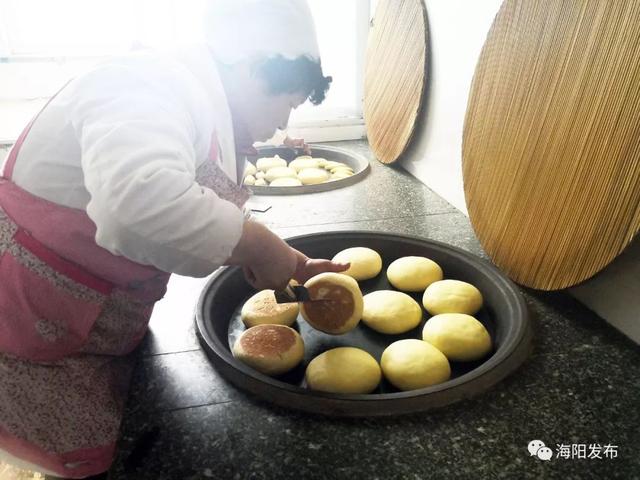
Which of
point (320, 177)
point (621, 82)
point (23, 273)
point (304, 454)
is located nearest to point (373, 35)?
point (320, 177)

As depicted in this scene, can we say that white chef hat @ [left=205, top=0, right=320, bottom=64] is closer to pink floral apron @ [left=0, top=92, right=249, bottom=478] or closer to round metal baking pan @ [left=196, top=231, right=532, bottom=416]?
pink floral apron @ [left=0, top=92, right=249, bottom=478]

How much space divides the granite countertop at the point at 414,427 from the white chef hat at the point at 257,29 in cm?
47

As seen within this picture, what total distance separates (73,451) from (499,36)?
1.07 meters

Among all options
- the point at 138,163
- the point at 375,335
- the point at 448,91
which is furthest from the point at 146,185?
the point at 448,91

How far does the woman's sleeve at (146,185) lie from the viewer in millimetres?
474

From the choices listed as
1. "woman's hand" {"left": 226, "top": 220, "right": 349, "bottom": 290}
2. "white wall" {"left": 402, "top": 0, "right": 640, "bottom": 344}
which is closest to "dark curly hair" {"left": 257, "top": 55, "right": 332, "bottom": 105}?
"woman's hand" {"left": 226, "top": 220, "right": 349, "bottom": 290}

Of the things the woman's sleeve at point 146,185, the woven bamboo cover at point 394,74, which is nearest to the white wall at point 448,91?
the woven bamboo cover at point 394,74

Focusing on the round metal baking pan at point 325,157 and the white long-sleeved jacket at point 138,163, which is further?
the round metal baking pan at point 325,157

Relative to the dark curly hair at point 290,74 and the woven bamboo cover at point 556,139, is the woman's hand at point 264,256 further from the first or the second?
the woven bamboo cover at point 556,139

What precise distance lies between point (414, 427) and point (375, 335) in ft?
0.92

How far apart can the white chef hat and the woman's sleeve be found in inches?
7.6

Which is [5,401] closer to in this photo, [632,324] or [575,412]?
[575,412]

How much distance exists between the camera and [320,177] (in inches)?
63.2

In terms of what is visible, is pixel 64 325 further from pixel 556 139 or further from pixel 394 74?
pixel 394 74
